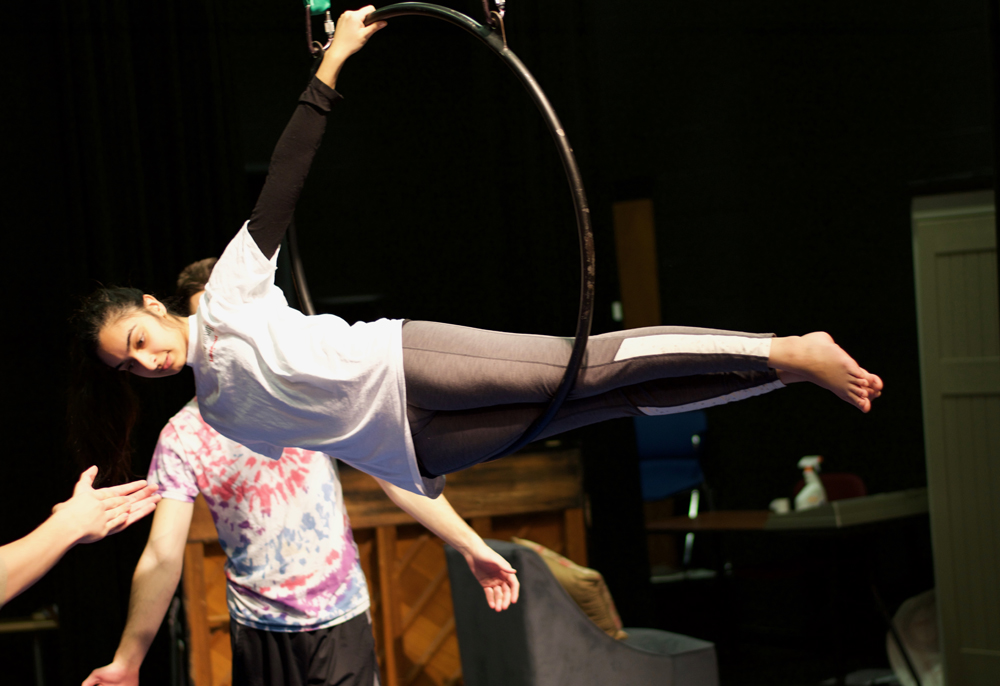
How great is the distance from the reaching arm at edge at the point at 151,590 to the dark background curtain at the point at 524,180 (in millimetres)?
1411

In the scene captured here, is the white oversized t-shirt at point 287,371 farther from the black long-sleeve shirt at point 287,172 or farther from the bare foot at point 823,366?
the bare foot at point 823,366

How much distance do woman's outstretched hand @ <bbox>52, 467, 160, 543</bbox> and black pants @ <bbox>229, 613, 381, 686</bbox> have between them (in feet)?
1.48

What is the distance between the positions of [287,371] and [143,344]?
306 mm

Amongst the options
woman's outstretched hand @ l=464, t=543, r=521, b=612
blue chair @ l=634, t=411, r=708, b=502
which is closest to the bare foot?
woman's outstretched hand @ l=464, t=543, r=521, b=612

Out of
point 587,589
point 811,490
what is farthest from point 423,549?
point 811,490

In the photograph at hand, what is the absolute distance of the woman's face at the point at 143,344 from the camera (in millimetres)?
1570

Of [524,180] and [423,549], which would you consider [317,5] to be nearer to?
[423,549]

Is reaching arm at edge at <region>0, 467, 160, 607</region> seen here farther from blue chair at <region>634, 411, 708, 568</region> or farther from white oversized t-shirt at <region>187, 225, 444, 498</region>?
blue chair at <region>634, 411, 708, 568</region>

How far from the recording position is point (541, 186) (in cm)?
387

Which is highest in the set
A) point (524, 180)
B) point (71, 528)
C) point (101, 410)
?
point (524, 180)

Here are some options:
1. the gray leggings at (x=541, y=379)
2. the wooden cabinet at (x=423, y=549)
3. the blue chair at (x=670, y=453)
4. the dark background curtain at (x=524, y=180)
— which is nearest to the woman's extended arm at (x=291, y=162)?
the gray leggings at (x=541, y=379)

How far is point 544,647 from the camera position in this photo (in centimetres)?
243

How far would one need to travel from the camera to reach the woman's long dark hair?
169cm

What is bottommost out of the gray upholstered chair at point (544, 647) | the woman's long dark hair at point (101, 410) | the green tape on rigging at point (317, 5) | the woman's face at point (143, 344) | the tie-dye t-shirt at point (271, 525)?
the gray upholstered chair at point (544, 647)
